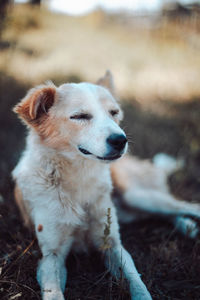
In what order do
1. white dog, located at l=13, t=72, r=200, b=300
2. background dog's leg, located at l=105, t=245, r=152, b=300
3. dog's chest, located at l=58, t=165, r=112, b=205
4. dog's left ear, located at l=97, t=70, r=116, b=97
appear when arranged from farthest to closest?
1. dog's left ear, located at l=97, t=70, r=116, b=97
2. dog's chest, located at l=58, t=165, r=112, b=205
3. white dog, located at l=13, t=72, r=200, b=300
4. background dog's leg, located at l=105, t=245, r=152, b=300

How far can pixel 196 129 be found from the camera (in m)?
5.43

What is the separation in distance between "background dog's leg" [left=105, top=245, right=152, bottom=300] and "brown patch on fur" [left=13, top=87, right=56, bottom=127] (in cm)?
136

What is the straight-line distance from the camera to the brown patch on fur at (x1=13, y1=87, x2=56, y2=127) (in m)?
2.19

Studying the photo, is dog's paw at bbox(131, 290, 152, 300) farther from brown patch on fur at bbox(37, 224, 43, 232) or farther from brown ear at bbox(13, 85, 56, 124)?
brown ear at bbox(13, 85, 56, 124)

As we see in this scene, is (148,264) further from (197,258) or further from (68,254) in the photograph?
(68,254)

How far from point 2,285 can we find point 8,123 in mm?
3569

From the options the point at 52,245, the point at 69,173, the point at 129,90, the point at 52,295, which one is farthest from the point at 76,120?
the point at 129,90

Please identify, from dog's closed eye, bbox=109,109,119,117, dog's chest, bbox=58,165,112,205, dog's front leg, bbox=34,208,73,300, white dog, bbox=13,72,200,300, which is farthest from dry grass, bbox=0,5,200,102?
dog's front leg, bbox=34,208,73,300

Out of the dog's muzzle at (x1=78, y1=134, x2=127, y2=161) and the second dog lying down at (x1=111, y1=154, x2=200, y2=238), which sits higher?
the dog's muzzle at (x1=78, y1=134, x2=127, y2=161)

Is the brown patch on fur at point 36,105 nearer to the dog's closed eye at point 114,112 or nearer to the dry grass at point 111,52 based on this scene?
the dog's closed eye at point 114,112

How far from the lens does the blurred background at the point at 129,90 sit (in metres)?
2.26

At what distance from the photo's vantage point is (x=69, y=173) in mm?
2365

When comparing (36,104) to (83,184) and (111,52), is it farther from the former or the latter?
(111,52)

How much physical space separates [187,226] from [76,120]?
164cm
